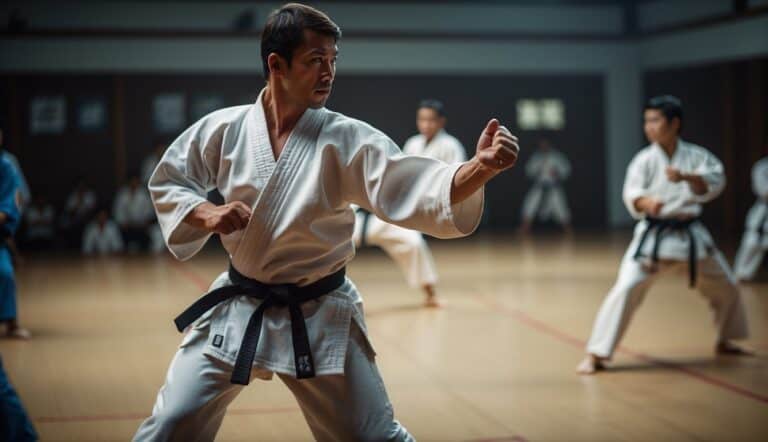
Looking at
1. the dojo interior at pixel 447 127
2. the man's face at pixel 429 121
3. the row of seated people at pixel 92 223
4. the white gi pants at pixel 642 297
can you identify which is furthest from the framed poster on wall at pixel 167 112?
the white gi pants at pixel 642 297

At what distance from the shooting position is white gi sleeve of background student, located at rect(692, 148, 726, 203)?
16.3 feet

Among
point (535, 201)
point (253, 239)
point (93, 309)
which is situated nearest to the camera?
point (253, 239)

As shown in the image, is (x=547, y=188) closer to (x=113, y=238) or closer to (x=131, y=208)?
(x=131, y=208)

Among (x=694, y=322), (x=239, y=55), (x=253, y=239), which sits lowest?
(x=694, y=322)

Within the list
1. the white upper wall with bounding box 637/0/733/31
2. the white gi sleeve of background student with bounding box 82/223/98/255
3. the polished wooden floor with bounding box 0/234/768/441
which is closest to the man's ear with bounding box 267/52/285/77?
the polished wooden floor with bounding box 0/234/768/441

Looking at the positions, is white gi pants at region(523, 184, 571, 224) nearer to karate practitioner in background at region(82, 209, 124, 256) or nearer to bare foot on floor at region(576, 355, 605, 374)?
karate practitioner in background at region(82, 209, 124, 256)

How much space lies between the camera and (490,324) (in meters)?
6.47

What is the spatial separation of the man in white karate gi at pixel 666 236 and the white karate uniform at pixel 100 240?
8.11 metres

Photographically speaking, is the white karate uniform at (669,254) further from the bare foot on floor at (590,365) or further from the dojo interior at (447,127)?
the dojo interior at (447,127)

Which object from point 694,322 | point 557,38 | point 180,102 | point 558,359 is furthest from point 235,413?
point 557,38

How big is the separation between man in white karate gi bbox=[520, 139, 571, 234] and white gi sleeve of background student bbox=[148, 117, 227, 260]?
11.4 meters

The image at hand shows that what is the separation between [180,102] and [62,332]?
7536mm

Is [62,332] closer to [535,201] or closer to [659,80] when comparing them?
[535,201]

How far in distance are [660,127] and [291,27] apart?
3093 mm
